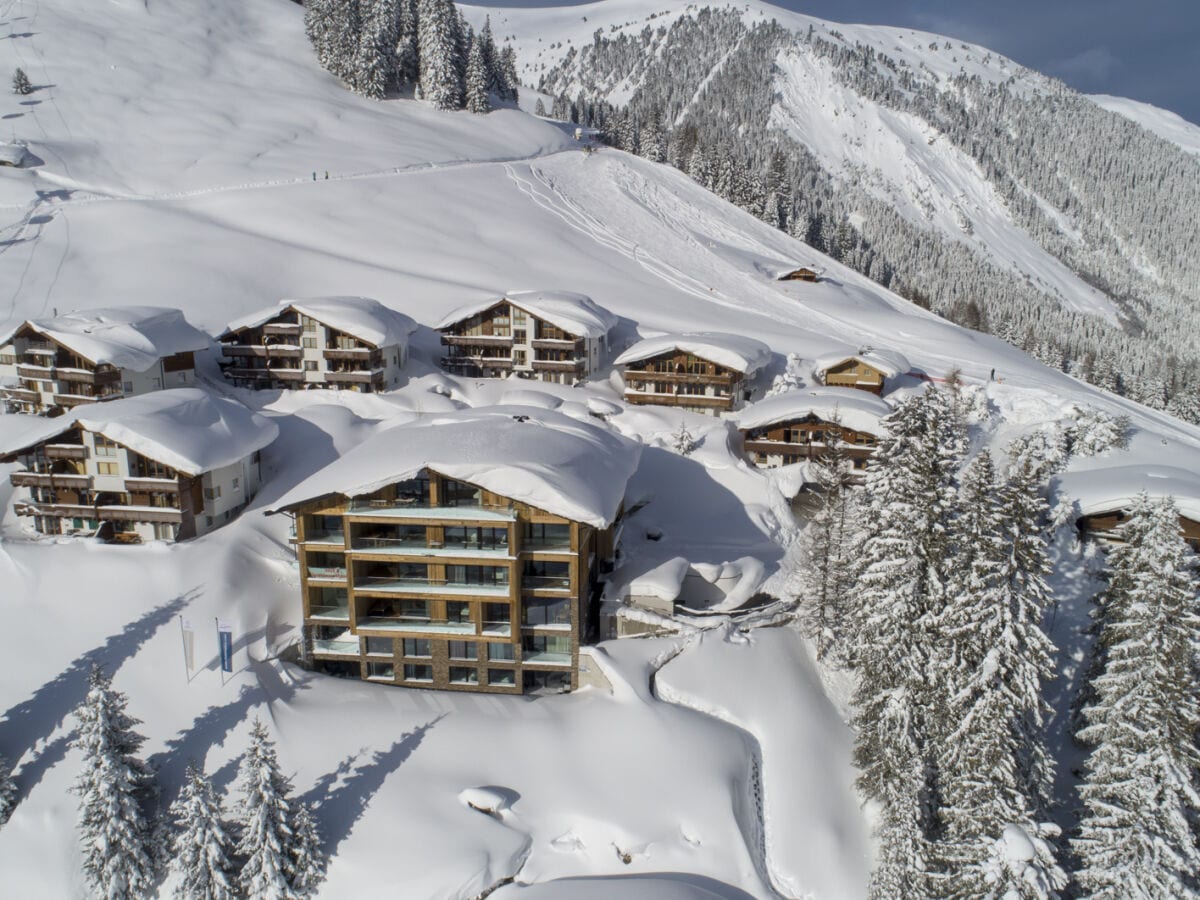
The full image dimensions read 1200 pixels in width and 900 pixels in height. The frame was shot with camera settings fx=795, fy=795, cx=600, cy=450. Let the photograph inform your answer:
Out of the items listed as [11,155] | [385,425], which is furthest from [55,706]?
[11,155]

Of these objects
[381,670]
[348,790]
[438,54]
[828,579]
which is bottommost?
[348,790]

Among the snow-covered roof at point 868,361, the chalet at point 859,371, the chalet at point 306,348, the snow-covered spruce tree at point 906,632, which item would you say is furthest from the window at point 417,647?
the snow-covered roof at point 868,361

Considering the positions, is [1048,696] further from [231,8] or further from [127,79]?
[231,8]

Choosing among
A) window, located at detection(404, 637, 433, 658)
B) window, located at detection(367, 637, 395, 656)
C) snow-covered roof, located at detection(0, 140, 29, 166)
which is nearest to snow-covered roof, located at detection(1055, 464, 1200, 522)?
window, located at detection(404, 637, 433, 658)

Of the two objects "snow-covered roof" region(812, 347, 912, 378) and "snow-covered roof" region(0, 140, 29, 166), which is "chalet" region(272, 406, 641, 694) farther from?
"snow-covered roof" region(0, 140, 29, 166)

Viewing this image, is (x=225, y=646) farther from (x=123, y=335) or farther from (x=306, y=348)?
(x=306, y=348)

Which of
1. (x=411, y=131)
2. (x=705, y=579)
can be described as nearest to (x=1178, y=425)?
(x=705, y=579)

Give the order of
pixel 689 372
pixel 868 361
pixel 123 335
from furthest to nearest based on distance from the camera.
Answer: pixel 868 361 < pixel 689 372 < pixel 123 335
